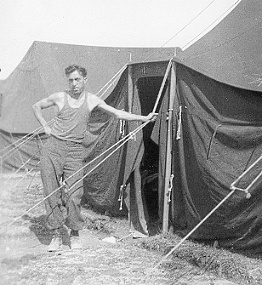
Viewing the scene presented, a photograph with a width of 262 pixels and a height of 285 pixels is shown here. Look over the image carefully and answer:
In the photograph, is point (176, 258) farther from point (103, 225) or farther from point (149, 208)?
point (149, 208)

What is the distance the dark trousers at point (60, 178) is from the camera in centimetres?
447

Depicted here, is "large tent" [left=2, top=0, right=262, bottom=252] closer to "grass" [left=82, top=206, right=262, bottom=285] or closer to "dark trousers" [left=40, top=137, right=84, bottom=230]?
"grass" [left=82, top=206, right=262, bottom=285]

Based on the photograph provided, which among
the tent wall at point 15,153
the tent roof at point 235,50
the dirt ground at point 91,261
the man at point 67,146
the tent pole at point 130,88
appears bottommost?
the dirt ground at point 91,261

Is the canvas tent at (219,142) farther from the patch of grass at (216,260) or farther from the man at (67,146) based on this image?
the man at (67,146)

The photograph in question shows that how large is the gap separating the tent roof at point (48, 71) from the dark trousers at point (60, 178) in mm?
4988

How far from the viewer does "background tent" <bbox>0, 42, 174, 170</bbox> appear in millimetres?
9617

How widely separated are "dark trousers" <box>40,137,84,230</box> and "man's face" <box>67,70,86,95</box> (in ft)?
1.72

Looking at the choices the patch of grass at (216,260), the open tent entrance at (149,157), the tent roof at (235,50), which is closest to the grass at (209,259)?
the patch of grass at (216,260)

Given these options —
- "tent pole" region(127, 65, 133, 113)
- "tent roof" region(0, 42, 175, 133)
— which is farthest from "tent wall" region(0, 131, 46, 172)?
"tent pole" region(127, 65, 133, 113)

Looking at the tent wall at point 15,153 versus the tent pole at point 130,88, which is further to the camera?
the tent wall at point 15,153

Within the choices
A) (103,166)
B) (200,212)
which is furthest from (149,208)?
(200,212)

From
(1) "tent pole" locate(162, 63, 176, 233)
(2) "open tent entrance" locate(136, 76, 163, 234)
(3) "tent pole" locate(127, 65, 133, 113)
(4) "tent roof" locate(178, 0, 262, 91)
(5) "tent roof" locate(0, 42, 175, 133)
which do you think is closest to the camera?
(4) "tent roof" locate(178, 0, 262, 91)

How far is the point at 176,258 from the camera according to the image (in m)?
4.31

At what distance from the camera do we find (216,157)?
432 cm
